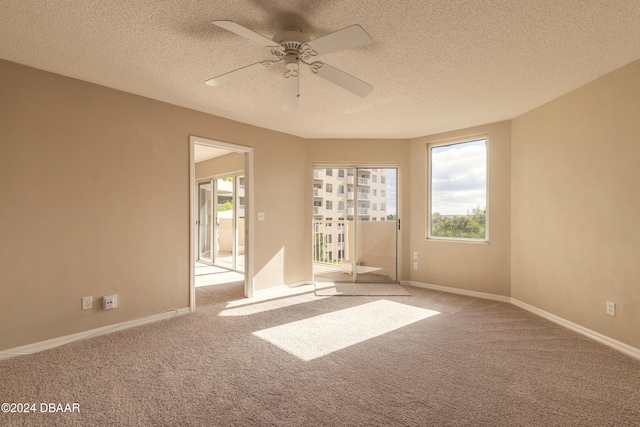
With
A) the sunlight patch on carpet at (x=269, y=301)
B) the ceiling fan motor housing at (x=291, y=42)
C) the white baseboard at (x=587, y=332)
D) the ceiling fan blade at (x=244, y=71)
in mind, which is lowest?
the sunlight patch on carpet at (x=269, y=301)

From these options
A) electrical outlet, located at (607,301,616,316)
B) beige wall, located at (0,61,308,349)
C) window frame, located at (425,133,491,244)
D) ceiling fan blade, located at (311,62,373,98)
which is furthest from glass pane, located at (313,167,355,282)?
electrical outlet, located at (607,301,616,316)

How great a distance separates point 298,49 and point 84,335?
319 cm

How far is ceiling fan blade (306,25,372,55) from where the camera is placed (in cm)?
165

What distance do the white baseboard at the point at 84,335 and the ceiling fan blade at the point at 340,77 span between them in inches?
120

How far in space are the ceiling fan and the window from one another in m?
2.77

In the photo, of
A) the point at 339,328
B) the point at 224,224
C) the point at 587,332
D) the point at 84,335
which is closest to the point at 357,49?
the point at 339,328

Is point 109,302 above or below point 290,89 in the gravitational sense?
below

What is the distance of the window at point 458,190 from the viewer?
4297 millimetres

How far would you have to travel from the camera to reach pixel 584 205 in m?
2.91

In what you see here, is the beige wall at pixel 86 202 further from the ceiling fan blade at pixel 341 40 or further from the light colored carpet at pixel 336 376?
the ceiling fan blade at pixel 341 40

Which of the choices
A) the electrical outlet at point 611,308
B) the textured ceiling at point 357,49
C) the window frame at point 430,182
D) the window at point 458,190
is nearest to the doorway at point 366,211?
the window frame at point 430,182

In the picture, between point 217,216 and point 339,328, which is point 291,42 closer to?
point 339,328

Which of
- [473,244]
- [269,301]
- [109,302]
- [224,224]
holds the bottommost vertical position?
[269,301]

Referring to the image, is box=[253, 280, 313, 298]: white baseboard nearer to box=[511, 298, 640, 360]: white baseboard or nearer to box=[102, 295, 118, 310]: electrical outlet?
box=[102, 295, 118, 310]: electrical outlet
